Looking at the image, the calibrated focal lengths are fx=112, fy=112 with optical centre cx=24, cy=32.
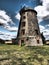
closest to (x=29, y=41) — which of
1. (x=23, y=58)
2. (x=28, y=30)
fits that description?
(x=28, y=30)

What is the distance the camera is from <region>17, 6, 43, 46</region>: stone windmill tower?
37.1 metres

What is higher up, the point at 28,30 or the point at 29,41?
the point at 28,30

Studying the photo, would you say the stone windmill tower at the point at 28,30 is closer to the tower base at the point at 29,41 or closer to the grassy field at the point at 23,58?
the tower base at the point at 29,41

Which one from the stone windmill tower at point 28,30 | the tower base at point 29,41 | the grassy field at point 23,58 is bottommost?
the grassy field at point 23,58

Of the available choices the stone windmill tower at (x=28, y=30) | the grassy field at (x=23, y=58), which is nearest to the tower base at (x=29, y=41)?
the stone windmill tower at (x=28, y=30)

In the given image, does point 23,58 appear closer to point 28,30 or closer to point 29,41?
point 29,41

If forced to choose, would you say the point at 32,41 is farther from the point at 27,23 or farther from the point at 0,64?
the point at 0,64

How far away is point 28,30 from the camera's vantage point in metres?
38.2

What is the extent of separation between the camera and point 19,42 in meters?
38.2

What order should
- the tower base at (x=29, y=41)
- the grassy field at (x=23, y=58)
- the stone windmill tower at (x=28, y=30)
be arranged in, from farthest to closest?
1. the stone windmill tower at (x=28, y=30)
2. the tower base at (x=29, y=41)
3. the grassy field at (x=23, y=58)

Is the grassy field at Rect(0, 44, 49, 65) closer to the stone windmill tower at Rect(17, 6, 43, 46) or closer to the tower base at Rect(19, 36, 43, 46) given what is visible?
the tower base at Rect(19, 36, 43, 46)

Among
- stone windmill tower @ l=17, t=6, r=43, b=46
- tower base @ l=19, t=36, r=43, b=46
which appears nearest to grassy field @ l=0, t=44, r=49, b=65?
tower base @ l=19, t=36, r=43, b=46

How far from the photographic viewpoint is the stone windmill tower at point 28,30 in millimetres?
37094

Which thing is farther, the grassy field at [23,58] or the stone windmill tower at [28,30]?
the stone windmill tower at [28,30]
